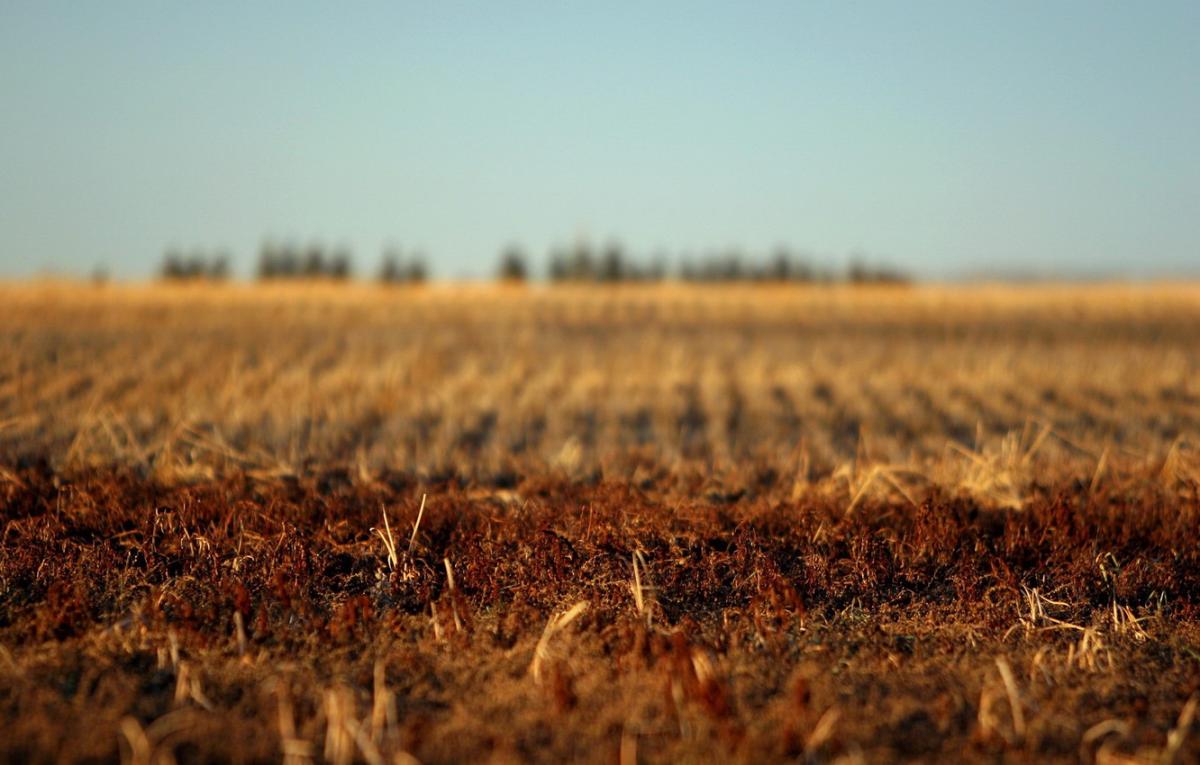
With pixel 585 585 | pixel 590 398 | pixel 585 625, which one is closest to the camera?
pixel 585 625

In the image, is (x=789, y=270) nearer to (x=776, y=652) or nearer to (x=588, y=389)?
(x=588, y=389)

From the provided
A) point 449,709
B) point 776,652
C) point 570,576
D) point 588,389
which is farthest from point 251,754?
point 588,389

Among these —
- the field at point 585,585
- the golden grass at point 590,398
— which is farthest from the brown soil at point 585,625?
the golden grass at point 590,398

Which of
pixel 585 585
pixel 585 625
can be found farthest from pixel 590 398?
pixel 585 625

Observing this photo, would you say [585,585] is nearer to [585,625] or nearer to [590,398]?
[585,625]

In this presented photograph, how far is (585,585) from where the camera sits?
5082 millimetres

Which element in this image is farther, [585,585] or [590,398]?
[590,398]

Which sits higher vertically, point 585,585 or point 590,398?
point 590,398

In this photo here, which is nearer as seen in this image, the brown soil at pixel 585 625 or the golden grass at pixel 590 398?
the brown soil at pixel 585 625

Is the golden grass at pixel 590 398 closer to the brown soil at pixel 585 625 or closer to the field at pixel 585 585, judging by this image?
the field at pixel 585 585

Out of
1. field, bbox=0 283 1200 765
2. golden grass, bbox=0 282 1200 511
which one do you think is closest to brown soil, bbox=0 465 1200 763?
field, bbox=0 283 1200 765

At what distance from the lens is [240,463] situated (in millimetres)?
7426

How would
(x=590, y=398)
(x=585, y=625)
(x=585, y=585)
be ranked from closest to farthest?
(x=585, y=625) → (x=585, y=585) → (x=590, y=398)

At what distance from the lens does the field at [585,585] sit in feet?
12.2
